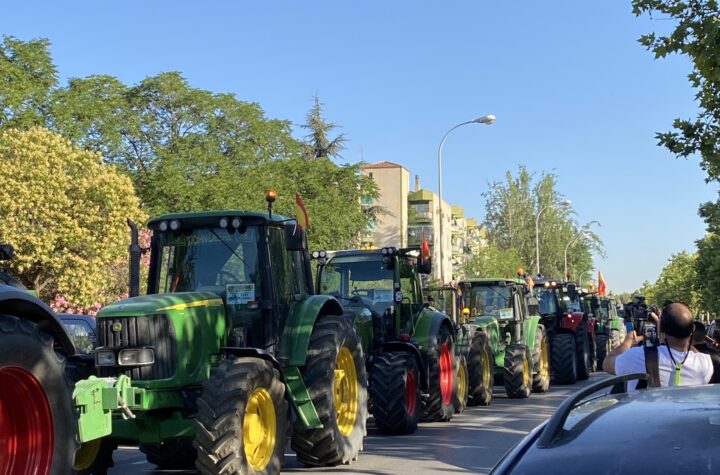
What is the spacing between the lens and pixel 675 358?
549cm

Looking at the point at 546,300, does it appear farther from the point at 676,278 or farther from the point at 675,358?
the point at 676,278

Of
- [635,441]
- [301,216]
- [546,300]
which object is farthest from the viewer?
[546,300]

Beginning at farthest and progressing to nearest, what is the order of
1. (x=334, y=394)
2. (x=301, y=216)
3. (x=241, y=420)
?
(x=334, y=394) < (x=301, y=216) < (x=241, y=420)

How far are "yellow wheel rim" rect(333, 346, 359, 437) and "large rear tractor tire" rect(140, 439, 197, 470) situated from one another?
1535 mm

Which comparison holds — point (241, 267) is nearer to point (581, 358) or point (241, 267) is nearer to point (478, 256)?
point (581, 358)

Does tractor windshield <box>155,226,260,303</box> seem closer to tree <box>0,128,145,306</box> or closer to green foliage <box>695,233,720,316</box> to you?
tree <box>0,128,145,306</box>

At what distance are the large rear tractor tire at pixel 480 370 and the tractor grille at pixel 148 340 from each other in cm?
885

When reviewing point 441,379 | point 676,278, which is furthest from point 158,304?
point 676,278

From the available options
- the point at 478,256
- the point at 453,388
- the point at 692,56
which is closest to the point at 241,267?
the point at 453,388

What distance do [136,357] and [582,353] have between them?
16.9 m

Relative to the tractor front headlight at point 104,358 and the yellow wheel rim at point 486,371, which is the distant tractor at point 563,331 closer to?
the yellow wheel rim at point 486,371

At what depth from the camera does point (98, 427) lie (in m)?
6.28

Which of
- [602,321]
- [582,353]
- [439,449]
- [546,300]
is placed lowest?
[439,449]

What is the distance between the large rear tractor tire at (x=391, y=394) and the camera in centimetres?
1168
